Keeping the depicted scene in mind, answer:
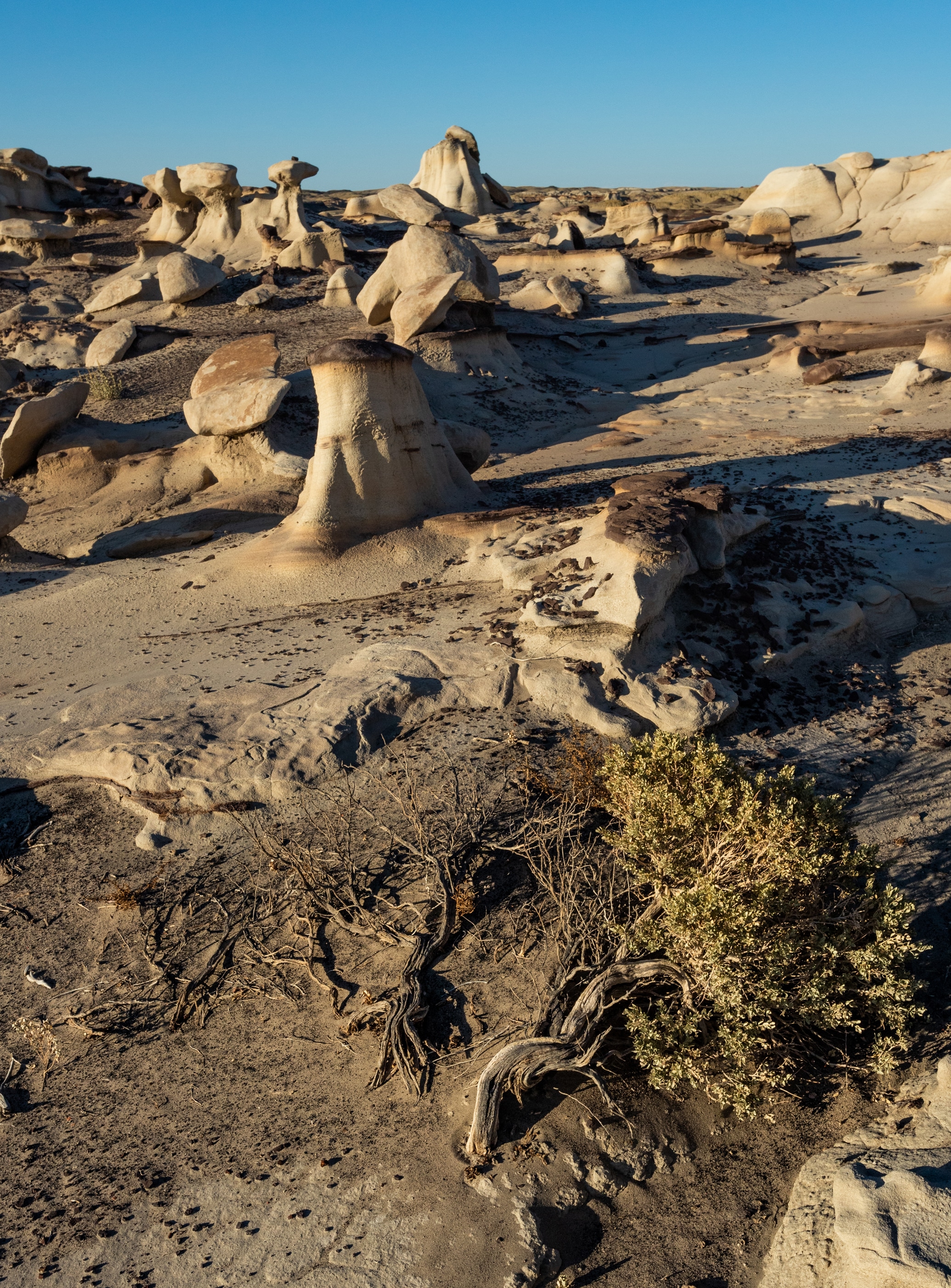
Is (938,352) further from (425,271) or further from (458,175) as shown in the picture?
(458,175)

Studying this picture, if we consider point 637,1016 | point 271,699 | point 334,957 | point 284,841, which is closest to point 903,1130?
point 637,1016

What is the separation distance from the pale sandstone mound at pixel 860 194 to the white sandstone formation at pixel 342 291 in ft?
48.1

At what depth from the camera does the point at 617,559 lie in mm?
5695

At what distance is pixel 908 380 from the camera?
484 inches

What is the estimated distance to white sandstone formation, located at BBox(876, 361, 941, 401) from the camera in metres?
12.3

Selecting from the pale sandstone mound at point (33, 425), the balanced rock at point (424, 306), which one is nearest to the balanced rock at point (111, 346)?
the pale sandstone mound at point (33, 425)

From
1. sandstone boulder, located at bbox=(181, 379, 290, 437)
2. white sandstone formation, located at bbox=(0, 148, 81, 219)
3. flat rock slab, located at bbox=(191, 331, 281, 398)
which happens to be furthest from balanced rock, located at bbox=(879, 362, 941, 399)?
A: white sandstone formation, located at bbox=(0, 148, 81, 219)

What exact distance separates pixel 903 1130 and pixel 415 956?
1818 mm

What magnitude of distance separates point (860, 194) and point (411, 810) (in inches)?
1127

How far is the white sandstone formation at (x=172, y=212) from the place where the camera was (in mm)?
21078

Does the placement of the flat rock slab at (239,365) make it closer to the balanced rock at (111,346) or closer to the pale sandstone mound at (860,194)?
the balanced rock at (111,346)

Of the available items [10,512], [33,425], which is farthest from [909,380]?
[33,425]

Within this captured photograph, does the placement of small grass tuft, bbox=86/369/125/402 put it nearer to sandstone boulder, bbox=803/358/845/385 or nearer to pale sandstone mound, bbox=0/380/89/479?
pale sandstone mound, bbox=0/380/89/479

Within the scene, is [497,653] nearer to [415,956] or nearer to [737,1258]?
[415,956]
